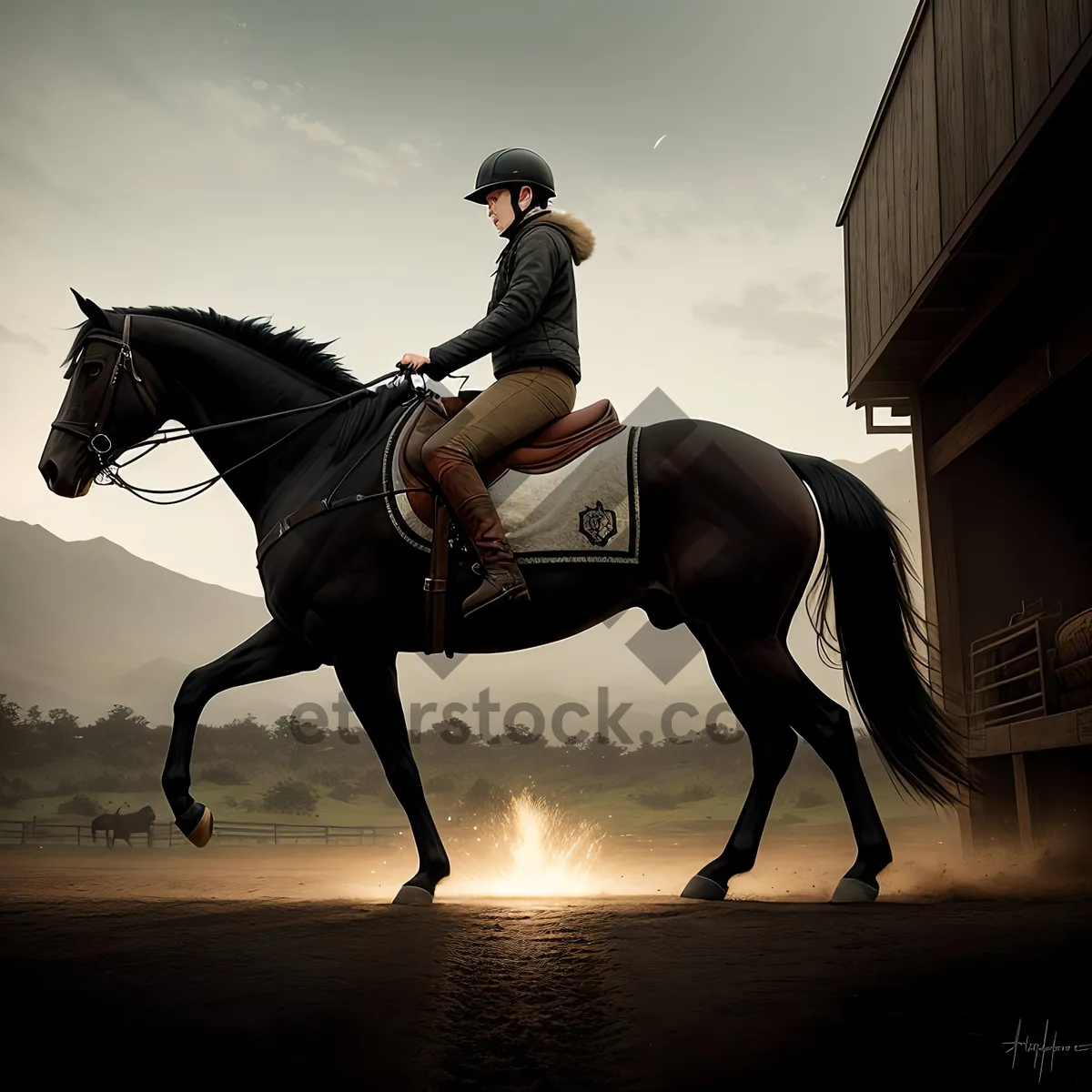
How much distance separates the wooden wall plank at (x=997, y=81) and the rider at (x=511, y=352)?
3.38 m

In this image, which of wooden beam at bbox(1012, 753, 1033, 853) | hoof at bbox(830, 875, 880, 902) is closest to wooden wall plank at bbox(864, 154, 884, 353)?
wooden beam at bbox(1012, 753, 1033, 853)

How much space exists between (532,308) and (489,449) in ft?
2.24

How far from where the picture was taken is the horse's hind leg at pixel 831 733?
164 inches

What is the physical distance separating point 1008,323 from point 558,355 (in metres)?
5.78

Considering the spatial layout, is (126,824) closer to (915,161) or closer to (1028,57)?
(915,161)

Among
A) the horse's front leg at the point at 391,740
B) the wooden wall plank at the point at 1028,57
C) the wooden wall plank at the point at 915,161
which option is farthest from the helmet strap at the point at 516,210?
the wooden wall plank at the point at 915,161

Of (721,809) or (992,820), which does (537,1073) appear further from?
(721,809)

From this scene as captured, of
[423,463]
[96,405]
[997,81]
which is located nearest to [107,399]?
[96,405]

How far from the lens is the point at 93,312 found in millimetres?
4734

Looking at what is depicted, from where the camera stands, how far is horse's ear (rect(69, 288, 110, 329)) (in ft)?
15.5

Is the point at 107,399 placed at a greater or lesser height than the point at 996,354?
lesser

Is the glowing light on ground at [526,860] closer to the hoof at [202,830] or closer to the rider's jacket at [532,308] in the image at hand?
the hoof at [202,830]

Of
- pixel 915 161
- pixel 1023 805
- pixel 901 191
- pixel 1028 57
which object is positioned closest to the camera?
pixel 1028 57

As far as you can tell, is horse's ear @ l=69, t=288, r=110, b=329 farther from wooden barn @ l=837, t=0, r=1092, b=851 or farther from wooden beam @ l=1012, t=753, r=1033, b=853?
wooden beam @ l=1012, t=753, r=1033, b=853
